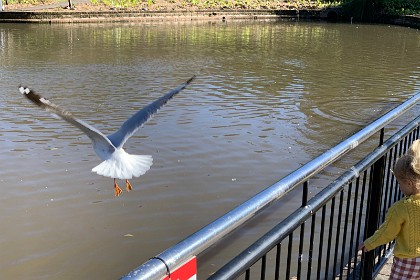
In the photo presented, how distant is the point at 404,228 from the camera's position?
99.7 inches

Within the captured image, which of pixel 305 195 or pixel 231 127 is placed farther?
pixel 231 127

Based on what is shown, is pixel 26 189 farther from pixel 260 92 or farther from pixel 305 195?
pixel 260 92

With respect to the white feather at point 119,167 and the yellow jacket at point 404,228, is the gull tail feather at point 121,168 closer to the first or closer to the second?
the white feather at point 119,167

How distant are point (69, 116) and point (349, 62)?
14365 mm

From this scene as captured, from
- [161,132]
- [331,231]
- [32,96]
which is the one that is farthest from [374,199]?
[161,132]

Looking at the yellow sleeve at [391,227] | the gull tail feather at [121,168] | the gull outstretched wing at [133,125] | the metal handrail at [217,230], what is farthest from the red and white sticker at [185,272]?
the gull outstretched wing at [133,125]

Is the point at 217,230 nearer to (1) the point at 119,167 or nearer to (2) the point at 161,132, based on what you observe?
(1) the point at 119,167

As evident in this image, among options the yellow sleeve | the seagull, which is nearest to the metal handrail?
the yellow sleeve

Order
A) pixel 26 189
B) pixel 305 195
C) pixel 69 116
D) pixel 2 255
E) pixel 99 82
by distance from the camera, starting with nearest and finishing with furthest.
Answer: pixel 305 195 < pixel 69 116 < pixel 2 255 < pixel 26 189 < pixel 99 82

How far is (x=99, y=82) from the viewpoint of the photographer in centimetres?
1266

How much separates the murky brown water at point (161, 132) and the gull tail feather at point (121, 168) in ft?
3.75

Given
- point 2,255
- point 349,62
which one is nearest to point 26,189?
point 2,255

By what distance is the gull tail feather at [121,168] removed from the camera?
3809 mm

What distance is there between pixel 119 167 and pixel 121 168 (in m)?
0.02
